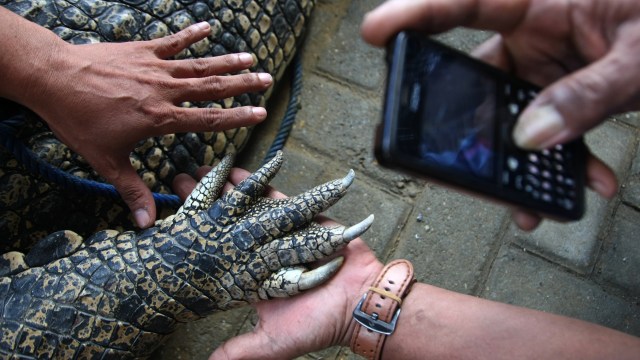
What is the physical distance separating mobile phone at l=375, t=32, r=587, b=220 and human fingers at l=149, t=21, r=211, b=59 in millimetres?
503

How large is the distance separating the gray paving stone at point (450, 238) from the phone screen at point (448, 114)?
0.76 metres

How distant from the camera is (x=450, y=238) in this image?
1.66 meters

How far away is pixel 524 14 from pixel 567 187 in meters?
0.31

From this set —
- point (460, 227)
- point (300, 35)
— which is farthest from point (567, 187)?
point (300, 35)

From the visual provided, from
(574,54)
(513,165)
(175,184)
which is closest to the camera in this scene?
(513,165)

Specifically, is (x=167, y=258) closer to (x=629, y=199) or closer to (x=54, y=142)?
(x=54, y=142)

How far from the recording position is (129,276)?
3.73 ft

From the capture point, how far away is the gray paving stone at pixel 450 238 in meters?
1.61

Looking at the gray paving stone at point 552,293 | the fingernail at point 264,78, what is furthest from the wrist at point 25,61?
the gray paving stone at point 552,293

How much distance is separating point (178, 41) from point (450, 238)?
0.92 m

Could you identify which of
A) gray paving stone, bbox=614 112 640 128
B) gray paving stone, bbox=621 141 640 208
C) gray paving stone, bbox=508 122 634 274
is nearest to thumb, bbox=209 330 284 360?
gray paving stone, bbox=508 122 634 274

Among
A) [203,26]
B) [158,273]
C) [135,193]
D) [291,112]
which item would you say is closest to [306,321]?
[158,273]

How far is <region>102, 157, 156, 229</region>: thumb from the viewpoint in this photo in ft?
3.75

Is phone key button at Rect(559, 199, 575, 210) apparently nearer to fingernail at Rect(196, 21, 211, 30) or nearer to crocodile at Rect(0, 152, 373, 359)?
crocodile at Rect(0, 152, 373, 359)
